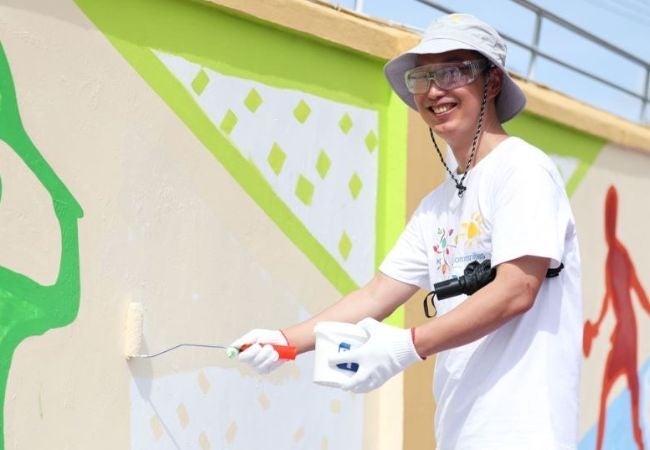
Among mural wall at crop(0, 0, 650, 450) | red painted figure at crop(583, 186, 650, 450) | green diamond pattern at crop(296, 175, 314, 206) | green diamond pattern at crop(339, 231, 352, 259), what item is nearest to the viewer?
mural wall at crop(0, 0, 650, 450)

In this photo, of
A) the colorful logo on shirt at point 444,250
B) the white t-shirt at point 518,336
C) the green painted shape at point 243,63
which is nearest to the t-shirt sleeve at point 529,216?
the white t-shirt at point 518,336

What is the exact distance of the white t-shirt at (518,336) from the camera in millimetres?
2953

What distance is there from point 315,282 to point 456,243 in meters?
1.99

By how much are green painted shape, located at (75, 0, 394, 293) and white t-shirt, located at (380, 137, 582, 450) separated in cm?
165

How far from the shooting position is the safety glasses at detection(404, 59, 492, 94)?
3217mm

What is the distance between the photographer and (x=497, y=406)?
2990 millimetres

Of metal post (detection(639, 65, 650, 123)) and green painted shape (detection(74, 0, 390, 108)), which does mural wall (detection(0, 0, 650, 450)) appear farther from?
metal post (detection(639, 65, 650, 123))

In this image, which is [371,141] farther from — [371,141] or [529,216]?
[529,216]

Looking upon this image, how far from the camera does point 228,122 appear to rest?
4.76m

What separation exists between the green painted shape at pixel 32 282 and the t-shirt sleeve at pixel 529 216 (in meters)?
1.65

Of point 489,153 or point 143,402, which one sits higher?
point 489,153

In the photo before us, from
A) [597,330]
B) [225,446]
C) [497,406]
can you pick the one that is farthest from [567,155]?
[497,406]

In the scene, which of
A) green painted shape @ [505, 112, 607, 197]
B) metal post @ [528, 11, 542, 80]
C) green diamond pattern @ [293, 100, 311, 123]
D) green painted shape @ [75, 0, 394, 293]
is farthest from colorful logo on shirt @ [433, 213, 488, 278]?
metal post @ [528, 11, 542, 80]

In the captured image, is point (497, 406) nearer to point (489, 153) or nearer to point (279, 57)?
point (489, 153)
